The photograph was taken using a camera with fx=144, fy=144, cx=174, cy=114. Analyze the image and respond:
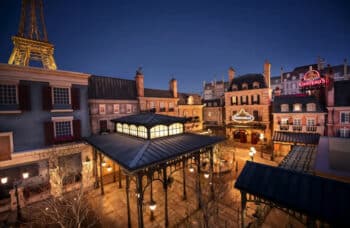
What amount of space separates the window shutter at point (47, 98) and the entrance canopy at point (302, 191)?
19.3m

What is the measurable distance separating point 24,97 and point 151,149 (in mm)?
14294

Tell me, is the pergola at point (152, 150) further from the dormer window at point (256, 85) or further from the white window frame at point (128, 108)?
the dormer window at point (256, 85)

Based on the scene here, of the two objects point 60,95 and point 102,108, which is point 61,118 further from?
point 102,108

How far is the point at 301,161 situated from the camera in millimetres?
13062

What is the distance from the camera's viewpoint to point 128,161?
9164 millimetres

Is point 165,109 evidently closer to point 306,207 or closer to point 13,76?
point 13,76

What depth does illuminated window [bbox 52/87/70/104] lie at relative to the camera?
16.1 meters

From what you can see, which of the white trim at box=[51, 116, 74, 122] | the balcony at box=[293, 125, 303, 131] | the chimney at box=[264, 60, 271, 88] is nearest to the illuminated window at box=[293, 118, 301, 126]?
the balcony at box=[293, 125, 303, 131]

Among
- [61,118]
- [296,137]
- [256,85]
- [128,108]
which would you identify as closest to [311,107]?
[296,137]

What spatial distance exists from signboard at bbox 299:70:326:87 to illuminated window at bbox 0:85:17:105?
4007cm

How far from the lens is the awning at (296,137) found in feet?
68.1

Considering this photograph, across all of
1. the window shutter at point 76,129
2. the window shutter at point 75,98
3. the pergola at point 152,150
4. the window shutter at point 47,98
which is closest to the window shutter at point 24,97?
the window shutter at point 47,98

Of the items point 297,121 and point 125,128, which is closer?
point 125,128

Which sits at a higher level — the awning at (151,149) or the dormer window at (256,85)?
the dormer window at (256,85)
